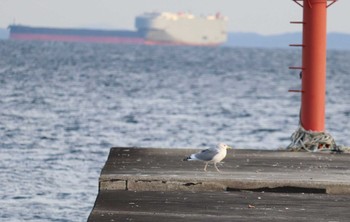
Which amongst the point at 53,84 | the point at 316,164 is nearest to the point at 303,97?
the point at 316,164

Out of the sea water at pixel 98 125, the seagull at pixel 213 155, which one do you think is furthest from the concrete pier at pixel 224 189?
the sea water at pixel 98 125

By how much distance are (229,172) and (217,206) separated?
4.26 ft

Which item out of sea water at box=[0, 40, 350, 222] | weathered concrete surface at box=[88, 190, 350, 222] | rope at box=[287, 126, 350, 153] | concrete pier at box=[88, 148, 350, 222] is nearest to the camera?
weathered concrete surface at box=[88, 190, 350, 222]

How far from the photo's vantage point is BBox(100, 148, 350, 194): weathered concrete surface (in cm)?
825

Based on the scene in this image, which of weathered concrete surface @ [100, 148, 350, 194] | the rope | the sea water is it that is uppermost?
weathered concrete surface @ [100, 148, 350, 194]

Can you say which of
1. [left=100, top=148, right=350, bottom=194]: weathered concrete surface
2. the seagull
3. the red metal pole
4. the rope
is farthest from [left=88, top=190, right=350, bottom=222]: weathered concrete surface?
the red metal pole

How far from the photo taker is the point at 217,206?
7.56 meters

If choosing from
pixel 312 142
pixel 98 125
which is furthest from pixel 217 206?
pixel 98 125

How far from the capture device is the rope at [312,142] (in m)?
11.0

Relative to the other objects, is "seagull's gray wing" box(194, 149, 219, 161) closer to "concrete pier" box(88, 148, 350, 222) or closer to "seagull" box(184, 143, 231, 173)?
"seagull" box(184, 143, 231, 173)

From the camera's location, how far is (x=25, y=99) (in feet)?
143

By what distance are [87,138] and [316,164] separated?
16966 mm

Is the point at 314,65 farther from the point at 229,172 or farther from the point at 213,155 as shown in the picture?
the point at 213,155

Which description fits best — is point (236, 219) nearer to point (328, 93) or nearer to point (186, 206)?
point (186, 206)
